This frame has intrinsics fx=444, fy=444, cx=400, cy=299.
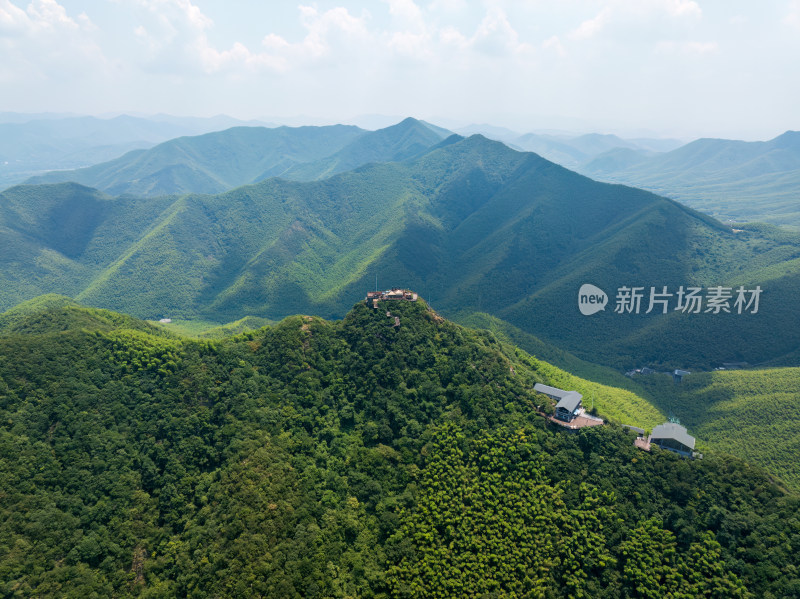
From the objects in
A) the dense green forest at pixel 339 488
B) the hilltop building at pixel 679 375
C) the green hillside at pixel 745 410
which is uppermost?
the dense green forest at pixel 339 488

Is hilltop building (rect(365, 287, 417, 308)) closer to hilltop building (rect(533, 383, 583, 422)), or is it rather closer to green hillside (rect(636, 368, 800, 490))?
hilltop building (rect(533, 383, 583, 422))

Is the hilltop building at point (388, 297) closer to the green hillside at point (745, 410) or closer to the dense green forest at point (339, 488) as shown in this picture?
the dense green forest at point (339, 488)

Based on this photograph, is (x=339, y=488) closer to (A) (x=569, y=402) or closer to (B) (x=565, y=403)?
(B) (x=565, y=403)

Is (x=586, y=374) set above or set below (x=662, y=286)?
below

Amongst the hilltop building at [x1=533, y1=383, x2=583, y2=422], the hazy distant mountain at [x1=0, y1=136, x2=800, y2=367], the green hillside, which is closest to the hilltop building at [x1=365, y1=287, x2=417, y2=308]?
the hilltop building at [x1=533, y1=383, x2=583, y2=422]

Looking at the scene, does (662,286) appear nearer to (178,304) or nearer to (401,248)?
(401,248)

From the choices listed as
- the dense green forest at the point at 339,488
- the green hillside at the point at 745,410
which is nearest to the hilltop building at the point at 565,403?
the dense green forest at the point at 339,488

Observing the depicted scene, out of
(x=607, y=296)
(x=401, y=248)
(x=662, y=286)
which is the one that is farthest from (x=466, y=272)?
(x=662, y=286)
